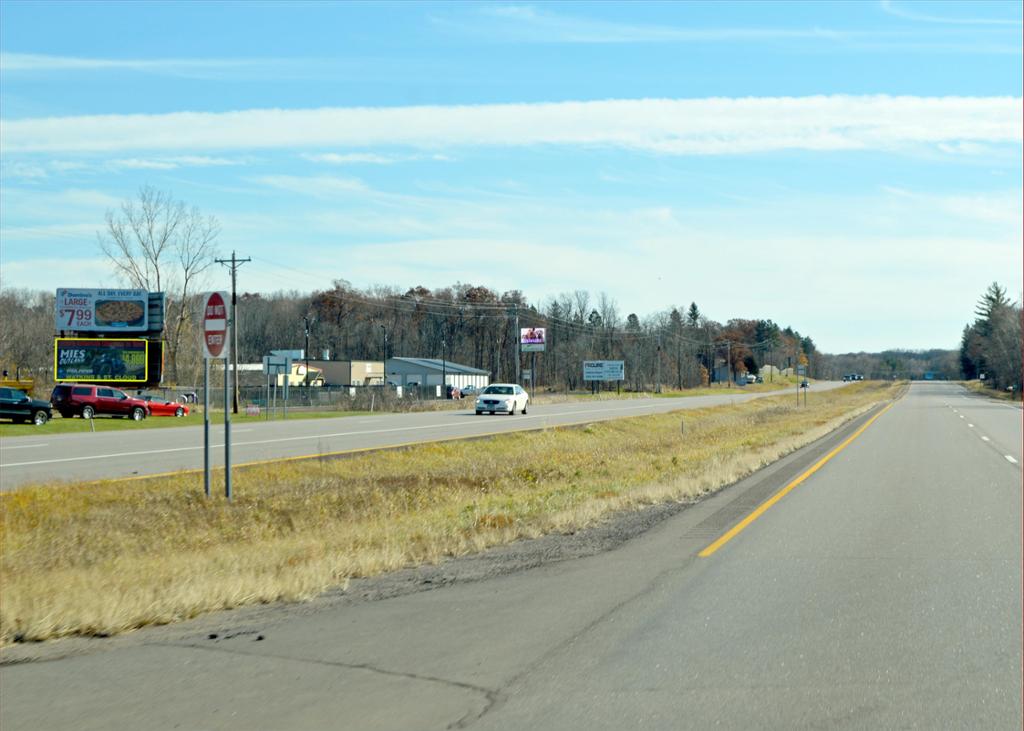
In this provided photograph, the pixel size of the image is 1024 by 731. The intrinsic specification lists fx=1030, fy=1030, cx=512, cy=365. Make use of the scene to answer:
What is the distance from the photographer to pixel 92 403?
5206cm

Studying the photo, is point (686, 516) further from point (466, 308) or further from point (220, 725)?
point (466, 308)

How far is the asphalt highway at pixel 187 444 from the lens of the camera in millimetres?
23531

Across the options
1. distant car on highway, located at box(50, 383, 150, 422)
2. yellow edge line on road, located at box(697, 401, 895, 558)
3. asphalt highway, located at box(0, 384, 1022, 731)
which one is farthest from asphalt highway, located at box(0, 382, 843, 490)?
asphalt highway, located at box(0, 384, 1022, 731)

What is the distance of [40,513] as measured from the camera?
50.4 ft

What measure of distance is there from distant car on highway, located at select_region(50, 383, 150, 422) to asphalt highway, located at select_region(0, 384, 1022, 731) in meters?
45.9

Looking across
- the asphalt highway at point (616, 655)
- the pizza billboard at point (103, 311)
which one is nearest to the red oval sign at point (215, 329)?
the asphalt highway at point (616, 655)

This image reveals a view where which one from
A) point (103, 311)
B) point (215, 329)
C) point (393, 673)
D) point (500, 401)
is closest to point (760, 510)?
point (215, 329)

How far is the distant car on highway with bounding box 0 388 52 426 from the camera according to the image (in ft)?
144

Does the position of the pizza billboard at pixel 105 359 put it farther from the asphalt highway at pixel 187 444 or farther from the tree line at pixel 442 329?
the tree line at pixel 442 329

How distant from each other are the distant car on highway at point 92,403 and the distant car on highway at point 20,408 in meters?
5.28

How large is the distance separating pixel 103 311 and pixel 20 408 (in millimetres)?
23805

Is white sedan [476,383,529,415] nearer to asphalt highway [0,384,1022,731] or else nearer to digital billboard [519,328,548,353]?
asphalt highway [0,384,1022,731]

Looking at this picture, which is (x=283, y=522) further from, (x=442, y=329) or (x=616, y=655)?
(x=442, y=329)

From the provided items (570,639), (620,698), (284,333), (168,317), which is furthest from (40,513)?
(284,333)
